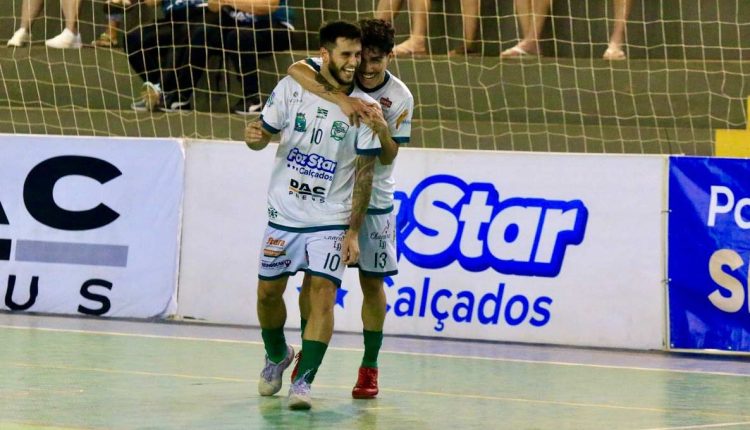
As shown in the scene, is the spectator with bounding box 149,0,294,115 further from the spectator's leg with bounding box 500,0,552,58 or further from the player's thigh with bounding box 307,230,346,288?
the player's thigh with bounding box 307,230,346,288

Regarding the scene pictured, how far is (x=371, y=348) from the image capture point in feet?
24.1

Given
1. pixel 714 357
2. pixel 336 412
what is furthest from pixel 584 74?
pixel 336 412

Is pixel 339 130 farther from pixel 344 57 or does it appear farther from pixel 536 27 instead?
pixel 536 27

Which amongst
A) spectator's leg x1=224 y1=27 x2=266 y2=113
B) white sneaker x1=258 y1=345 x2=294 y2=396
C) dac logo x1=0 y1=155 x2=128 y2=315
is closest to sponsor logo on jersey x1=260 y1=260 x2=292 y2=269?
white sneaker x1=258 y1=345 x2=294 y2=396

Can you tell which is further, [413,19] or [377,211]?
[413,19]

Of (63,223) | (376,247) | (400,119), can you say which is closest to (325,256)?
(376,247)

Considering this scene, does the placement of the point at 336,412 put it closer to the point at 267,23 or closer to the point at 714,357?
the point at 714,357

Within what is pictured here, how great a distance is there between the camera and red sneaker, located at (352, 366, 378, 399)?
7.17 meters

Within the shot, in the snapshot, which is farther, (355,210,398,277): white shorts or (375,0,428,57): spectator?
(375,0,428,57): spectator

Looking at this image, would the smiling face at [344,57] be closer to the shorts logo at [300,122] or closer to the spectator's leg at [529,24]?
the shorts logo at [300,122]

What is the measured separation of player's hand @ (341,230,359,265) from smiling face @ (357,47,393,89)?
2.67 ft

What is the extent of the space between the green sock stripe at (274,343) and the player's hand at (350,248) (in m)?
0.64

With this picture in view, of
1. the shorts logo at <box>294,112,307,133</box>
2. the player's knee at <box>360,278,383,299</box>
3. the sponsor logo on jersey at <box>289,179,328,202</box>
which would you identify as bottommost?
the player's knee at <box>360,278,383,299</box>

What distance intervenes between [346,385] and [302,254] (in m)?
1.10
